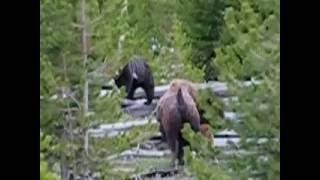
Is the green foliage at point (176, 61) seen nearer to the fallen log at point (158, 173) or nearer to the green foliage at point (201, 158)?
the green foliage at point (201, 158)

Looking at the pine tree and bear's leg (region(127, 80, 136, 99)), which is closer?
the pine tree

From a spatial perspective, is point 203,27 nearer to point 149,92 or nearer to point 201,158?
point 149,92

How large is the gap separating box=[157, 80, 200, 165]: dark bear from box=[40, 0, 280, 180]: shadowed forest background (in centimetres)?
2

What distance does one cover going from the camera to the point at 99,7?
1762mm

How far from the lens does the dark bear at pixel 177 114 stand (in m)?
1.76

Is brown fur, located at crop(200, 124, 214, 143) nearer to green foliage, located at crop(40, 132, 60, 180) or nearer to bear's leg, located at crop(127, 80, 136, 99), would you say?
bear's leg, located at crop(127, 80, 136, 99)

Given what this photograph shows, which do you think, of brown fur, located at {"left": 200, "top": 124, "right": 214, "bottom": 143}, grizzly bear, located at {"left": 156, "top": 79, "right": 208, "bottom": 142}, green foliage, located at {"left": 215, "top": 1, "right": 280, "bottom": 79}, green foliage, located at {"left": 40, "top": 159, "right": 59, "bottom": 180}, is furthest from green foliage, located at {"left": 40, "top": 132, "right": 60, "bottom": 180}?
green foliage, located at {"left": 215, "top": 1, "right": 280, "bottom": 79}

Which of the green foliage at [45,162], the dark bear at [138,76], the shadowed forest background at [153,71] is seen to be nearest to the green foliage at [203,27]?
the shadowed forest background at [153,71]

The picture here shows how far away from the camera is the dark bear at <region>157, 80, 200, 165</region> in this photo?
1.76 m

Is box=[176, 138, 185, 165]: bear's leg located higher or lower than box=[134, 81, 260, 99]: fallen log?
lower

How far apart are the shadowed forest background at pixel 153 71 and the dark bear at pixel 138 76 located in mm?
21
